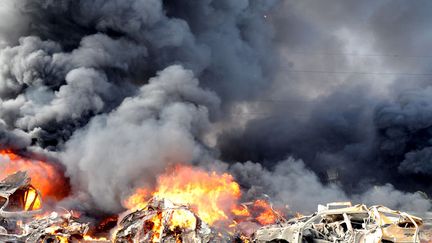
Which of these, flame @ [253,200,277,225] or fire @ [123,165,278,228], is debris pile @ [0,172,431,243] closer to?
fire @ [123,165,278,228]

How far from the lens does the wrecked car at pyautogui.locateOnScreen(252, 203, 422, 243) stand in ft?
26.9

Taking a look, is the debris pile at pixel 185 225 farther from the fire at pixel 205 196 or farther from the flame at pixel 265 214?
the flame at pixel 265 214

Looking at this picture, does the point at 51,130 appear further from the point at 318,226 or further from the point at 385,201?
the point at 385,201

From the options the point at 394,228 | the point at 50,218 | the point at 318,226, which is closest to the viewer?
the point at 394,228

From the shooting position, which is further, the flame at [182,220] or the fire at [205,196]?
the fire at [205,196]

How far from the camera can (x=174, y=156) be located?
89.4ft

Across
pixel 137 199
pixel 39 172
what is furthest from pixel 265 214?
pixel 39 172

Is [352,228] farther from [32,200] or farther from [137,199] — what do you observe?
[137,199]

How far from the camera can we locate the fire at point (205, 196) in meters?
23.4

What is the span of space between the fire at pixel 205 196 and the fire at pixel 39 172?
6782 mm

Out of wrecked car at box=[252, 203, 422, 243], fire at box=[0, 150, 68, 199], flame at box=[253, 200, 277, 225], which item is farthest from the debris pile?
fire at box=[0, 150, 68, 199]

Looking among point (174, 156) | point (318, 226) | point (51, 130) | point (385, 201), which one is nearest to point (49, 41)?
point (51, 130)

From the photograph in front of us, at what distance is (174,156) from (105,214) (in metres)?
6.80

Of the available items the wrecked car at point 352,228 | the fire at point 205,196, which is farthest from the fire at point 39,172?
the wrecked car at point 352,228
